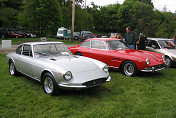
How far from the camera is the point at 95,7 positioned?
5259cm

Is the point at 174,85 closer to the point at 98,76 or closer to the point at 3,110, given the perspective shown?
the point at 98,76

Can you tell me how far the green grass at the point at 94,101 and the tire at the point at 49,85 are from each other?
13 centimetres

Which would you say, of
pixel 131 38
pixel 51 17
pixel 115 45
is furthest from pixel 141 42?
pixel 51 17

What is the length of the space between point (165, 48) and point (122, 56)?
11.0ft

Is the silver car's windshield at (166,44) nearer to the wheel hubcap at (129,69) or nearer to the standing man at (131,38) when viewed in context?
the standing man at (131,38)

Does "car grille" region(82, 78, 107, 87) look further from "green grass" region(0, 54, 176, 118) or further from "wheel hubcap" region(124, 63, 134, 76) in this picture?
"wheel hubcap" region(124, 63, 134, 76)

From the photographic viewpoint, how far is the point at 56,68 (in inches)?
159

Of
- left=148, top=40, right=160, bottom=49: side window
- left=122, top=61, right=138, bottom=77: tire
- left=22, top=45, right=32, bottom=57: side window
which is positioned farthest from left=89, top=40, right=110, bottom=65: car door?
left=148, top=40, right=160, bottom=49: side window

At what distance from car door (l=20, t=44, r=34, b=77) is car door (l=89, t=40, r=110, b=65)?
2.78 metres

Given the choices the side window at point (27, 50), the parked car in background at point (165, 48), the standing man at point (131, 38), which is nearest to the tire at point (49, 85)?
the side window at point (27, 50)

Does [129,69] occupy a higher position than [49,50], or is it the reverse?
[49,50]

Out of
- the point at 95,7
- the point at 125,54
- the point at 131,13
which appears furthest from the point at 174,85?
the point at 95,7

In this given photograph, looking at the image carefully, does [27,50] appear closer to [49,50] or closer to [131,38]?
[49,50]

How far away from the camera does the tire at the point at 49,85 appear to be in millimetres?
4031
